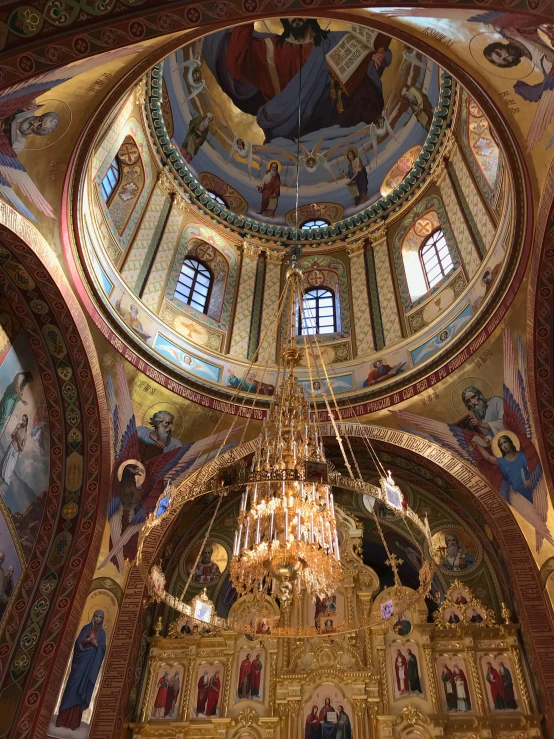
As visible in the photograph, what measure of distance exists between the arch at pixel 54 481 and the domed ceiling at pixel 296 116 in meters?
5.05

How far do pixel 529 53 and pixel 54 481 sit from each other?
913 cm

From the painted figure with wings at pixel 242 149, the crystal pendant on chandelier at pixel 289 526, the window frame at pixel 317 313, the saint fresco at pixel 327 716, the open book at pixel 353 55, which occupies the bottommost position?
the saint fresco at pixel 327 716

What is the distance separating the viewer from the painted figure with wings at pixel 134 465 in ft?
34.5

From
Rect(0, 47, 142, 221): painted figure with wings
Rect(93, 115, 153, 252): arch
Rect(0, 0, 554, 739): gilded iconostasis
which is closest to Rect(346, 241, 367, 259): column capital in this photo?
Rect(0, 0, 554, 739): gilded iconostasis

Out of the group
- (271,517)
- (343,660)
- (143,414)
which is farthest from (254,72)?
(343,660)

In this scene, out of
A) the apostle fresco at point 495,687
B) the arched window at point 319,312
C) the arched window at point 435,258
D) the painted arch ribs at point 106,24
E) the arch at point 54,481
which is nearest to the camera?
the painted arch ribs at point 106,24

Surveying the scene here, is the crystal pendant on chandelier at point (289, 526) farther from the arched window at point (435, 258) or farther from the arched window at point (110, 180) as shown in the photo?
the arched window at point (110, 180)

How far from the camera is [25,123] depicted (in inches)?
308

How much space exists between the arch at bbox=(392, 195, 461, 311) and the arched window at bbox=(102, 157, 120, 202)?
590cm

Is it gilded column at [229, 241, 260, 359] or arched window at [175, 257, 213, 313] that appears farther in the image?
arched window at [175, 257, 213, 313]

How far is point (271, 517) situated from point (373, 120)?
36.0 feet

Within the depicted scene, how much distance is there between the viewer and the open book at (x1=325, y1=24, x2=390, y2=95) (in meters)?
13.9

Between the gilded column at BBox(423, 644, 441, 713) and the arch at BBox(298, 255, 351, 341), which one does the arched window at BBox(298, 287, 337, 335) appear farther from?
the gilded column at BBox(423, 644, 441, 713)

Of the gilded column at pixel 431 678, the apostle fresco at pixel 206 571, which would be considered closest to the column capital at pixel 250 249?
the apostle fresco at pixel 206 571
